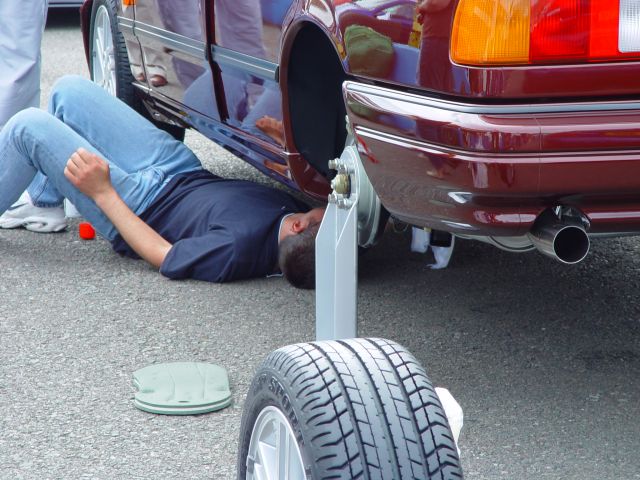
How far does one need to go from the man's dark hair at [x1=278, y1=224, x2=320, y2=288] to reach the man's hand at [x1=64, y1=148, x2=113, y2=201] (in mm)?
769

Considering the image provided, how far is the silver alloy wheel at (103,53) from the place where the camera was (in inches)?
207

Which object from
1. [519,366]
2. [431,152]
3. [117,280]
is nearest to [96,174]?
[117,280]

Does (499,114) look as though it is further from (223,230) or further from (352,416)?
(223,230)

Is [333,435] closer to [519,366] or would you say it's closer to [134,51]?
[519,366]

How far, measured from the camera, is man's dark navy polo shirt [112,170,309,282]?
3.85 m

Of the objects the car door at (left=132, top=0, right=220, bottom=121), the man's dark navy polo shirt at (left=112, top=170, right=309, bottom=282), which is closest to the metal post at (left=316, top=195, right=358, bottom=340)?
the man's dark navy polo shirt at (left=112, top=170, right=309, bottom=282)

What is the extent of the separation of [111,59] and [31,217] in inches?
40.8

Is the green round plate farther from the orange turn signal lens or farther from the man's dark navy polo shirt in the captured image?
the orange turn signal lens

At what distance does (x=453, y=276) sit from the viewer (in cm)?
404

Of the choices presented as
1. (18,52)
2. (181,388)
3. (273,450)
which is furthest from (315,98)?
(18,52)

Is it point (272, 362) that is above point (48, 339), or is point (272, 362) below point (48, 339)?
above

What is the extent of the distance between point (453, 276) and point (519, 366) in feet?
2.95

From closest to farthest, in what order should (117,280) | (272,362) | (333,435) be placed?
(333,435) < (272,362) < (117,280)

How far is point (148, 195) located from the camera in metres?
4.24
